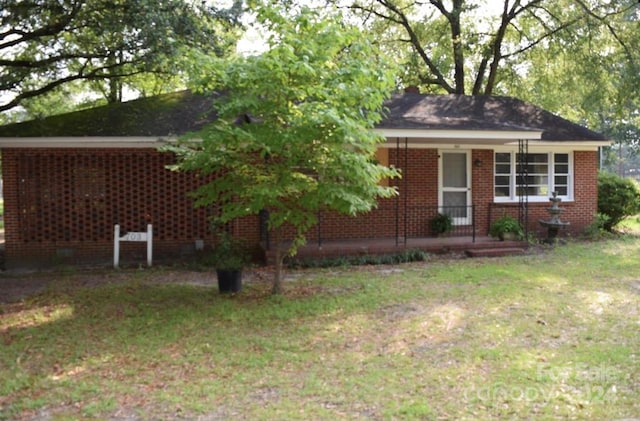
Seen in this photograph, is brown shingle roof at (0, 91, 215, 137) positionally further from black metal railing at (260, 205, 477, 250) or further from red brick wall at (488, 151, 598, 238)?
red brick wall at (488, 151, 598, 238)

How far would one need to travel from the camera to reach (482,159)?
13.5 metres

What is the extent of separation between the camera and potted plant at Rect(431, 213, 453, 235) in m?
12.7

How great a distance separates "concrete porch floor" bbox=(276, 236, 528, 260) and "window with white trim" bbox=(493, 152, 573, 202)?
7.09 ft

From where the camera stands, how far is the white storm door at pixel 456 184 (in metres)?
13.3

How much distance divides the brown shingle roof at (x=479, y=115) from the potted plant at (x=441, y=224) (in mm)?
2290

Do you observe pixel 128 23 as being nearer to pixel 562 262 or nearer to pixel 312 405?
pixel 312 405

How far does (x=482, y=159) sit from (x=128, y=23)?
28.8 feet

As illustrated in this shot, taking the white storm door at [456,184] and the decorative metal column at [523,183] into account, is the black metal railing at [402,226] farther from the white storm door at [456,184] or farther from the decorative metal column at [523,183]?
the decorative metal column at [523,183]

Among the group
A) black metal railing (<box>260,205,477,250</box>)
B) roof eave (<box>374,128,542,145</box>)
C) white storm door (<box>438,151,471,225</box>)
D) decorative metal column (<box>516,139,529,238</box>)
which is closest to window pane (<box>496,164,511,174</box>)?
decorative metal column (<box>516,139,529,238</box>)

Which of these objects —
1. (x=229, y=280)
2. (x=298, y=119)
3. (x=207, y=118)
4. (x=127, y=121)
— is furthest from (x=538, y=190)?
(x=127, y=121)

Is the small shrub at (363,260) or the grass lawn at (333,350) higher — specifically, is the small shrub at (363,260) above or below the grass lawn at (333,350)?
above

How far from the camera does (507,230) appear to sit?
480 inches

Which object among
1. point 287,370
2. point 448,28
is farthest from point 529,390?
point 448,28

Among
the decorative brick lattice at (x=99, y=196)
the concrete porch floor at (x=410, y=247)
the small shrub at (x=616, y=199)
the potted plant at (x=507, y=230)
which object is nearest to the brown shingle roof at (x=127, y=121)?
the decorative brick lattice at (x=99, y=196)
